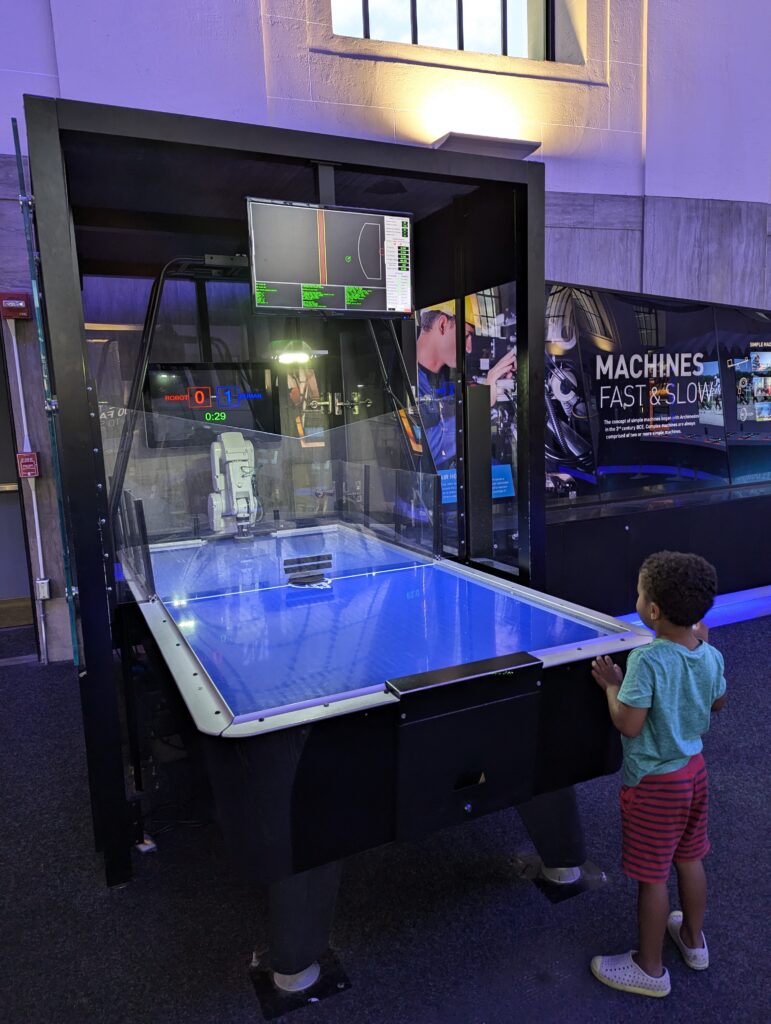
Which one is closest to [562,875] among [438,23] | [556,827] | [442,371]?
[556,827]

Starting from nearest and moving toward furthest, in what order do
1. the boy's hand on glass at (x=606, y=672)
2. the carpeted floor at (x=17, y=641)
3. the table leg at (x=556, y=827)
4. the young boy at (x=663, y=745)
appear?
the young boy at (x=663, y=745) → the boy's hand on glass at (x=606, y=672) → the table leg at (x=556, y=827) → the carpeted floor at (x=17, y=641)

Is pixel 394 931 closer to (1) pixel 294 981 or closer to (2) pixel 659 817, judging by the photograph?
(1) pixel 294 981

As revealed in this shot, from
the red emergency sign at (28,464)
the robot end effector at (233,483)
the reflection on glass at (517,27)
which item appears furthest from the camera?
the reflection on glass at (517,27)

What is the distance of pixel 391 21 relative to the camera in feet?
16.5

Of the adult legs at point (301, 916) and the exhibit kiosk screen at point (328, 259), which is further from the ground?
the exhibit kiosk screen at point (328, 259)

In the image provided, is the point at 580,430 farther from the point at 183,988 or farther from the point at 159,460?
the point at 183,988

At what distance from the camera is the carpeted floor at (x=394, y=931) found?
182cm

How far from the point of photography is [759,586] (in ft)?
16.8

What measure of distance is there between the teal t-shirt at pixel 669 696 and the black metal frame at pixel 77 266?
151cm

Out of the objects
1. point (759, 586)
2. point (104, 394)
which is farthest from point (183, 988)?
point (759, 586)

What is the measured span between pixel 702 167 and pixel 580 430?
274 cm

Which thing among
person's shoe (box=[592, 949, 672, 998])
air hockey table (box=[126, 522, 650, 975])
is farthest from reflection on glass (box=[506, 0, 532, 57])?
person's shoe (box=[592, 949, 672, 998])

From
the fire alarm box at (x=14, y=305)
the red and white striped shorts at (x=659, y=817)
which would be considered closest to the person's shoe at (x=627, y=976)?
the red and white striped shorts at (x=659, y=817)

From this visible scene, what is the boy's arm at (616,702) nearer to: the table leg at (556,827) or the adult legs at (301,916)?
the table leg at (556,827)
